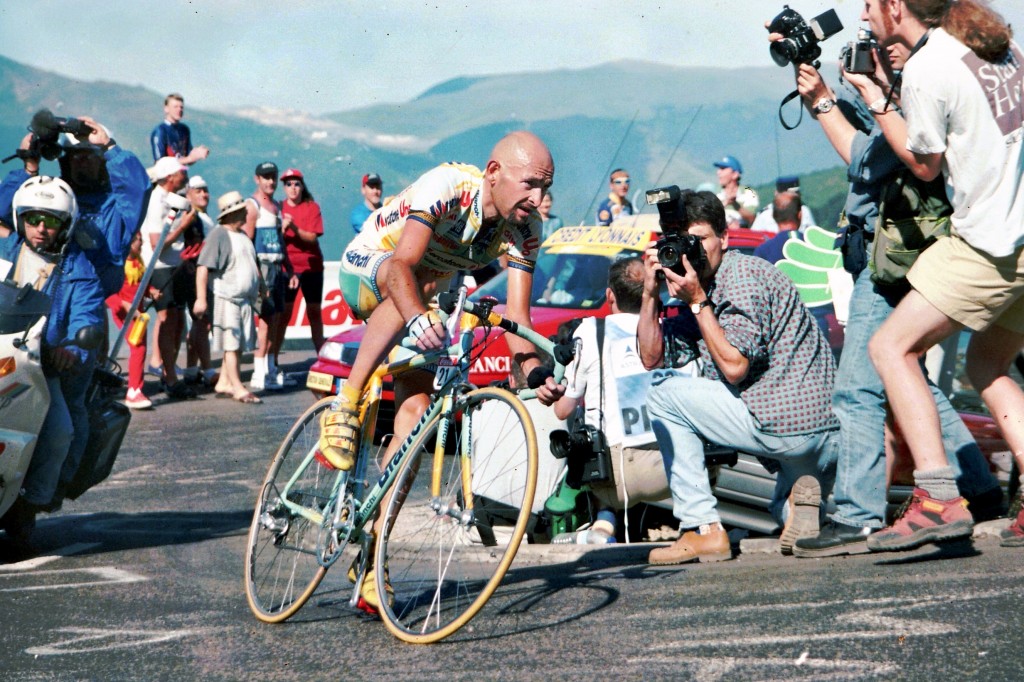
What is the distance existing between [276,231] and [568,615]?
10.6 meters

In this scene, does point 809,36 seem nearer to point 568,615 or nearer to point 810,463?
point 810,463

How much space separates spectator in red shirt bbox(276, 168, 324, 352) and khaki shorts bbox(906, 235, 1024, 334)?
421 inches

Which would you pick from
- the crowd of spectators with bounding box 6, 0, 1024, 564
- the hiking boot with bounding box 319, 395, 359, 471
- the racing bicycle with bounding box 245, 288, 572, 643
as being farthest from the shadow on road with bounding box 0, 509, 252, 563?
the hiking boot with bounding box 319, 395, 359, 471

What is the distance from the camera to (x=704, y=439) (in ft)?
20.8

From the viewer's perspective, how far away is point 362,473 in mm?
5570

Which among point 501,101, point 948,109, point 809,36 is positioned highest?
point 501,101

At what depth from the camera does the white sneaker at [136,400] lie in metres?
13.6

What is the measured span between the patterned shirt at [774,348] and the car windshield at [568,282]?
4854mm

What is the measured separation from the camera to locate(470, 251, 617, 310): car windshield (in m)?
11.2

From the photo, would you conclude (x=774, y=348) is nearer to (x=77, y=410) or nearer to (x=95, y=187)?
(x=77, y=410)

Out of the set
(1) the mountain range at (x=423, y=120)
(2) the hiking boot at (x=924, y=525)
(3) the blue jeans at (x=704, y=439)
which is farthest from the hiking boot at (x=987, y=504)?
(1) the mountain range at (x=423, y=120)

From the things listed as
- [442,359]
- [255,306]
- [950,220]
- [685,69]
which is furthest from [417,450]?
[685,69]

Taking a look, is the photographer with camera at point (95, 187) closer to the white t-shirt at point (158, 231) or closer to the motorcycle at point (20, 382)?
the motorcycle at point (20, 382)

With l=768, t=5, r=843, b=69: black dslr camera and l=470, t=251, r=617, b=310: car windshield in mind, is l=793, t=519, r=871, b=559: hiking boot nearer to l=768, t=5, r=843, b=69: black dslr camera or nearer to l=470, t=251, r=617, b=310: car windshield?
l=768, t=5, r=843, b=69: black dslr camera
